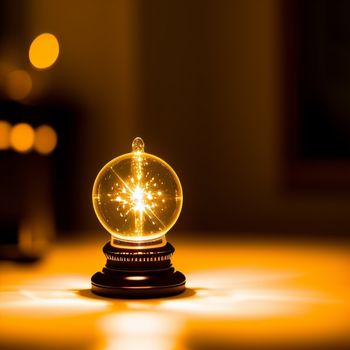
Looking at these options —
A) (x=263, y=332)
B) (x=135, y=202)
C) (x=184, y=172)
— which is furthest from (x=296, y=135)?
(x=263, y=332)

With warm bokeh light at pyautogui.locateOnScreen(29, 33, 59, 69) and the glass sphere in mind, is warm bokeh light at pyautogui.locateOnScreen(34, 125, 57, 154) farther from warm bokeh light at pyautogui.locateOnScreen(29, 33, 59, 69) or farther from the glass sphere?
the glass sphere

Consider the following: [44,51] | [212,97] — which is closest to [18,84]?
[44,51]

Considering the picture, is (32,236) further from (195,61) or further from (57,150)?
(195,61)

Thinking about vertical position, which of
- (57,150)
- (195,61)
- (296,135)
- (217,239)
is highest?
(195,61)

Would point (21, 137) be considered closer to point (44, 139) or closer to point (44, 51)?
point (44, 139)

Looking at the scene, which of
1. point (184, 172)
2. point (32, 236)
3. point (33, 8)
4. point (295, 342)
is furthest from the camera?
point (184, 172)

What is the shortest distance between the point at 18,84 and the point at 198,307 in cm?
247

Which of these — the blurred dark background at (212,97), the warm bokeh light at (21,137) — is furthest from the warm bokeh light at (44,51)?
the warm bokeh light at (21,137)

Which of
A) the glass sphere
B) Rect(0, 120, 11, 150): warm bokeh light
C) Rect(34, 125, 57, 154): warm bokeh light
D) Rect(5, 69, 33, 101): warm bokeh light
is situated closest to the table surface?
the glass sphere

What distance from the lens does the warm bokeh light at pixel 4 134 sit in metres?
3.06

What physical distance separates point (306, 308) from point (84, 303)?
0.44 meters

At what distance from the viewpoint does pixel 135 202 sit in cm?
164

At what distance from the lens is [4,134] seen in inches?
122

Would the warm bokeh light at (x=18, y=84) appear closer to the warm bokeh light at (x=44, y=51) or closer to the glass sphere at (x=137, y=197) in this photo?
the warm bokeh light at (x=44, y=51)
